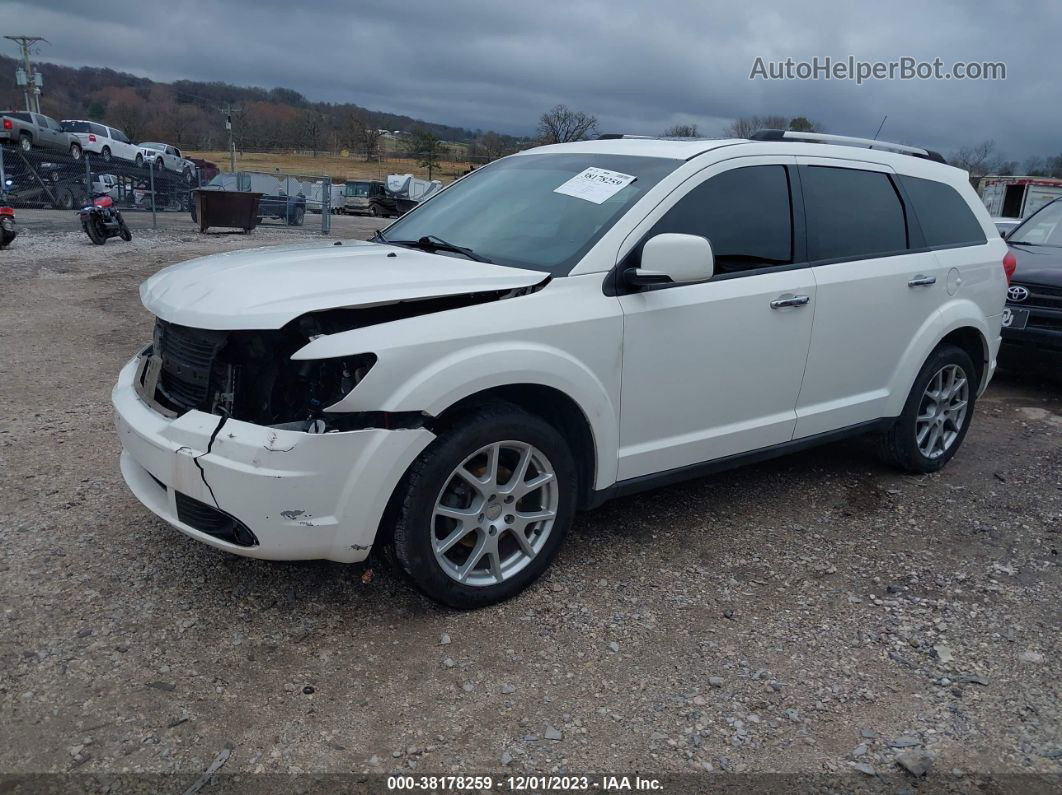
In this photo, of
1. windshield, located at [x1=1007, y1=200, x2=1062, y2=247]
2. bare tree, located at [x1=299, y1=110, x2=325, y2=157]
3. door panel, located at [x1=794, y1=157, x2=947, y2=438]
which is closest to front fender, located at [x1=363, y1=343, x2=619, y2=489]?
door panel, located at [x1=794, y1=157, x2=947, y2=438]

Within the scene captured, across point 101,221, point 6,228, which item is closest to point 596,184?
point 6,228

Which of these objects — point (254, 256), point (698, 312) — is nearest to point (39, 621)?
point (254, 256)

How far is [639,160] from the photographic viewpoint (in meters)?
3.94

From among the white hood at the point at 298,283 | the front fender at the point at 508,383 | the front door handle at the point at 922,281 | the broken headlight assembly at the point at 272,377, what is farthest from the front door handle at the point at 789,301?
the broken headlight assembly at the point at 272,377

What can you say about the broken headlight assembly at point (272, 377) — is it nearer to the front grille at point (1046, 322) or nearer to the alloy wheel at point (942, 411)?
the alloy wheel at point (942, 411)

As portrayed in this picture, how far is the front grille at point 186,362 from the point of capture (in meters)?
3.08

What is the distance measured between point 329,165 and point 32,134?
178 feet

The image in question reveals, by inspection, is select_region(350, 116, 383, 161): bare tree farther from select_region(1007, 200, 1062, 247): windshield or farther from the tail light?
the tail light

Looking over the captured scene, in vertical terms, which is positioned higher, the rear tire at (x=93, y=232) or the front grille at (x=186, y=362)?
the front grille at (x=186, y=362)

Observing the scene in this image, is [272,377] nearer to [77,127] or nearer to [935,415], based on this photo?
[935,415]

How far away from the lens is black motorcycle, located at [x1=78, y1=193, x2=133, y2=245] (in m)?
15.4

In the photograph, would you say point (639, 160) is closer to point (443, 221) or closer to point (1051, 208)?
point (443, 221)

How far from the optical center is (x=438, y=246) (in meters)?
3.89

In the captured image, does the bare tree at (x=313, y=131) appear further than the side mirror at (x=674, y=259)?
Yes
